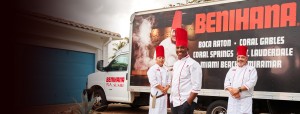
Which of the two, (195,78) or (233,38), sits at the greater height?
(233,38)

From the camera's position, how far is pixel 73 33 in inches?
531

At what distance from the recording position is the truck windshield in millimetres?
10047

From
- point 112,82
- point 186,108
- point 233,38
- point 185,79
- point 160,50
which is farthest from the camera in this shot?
point 112,82

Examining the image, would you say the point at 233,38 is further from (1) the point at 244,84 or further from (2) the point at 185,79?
(2) the point at 185,79

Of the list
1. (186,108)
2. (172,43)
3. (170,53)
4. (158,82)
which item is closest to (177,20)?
(172,43)

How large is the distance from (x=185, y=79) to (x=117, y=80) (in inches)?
Result: 244

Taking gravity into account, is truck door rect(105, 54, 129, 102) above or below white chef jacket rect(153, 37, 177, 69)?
below

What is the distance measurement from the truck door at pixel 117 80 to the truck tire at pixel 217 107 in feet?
9.50

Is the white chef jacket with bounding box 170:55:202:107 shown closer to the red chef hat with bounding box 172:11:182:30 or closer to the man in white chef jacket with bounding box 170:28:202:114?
the man in white chef jacket with bounding box 170:28:202:114

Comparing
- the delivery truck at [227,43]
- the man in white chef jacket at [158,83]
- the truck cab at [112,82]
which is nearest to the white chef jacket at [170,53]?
the delivery truck at [227,43]

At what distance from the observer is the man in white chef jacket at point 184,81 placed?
4.03 meters

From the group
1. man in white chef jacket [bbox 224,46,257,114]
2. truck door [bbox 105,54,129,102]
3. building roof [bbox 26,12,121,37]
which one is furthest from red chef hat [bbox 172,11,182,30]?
building roof [bbox 26,12,121,37]

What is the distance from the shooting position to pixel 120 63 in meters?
10.2

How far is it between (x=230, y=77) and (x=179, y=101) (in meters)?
1.77
